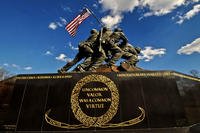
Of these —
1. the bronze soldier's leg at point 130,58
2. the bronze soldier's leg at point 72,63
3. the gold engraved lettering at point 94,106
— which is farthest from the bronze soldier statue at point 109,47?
the gold engraved lettering at point 94,106

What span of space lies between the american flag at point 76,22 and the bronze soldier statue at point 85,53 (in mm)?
1467

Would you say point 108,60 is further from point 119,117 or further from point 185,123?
point 185,123

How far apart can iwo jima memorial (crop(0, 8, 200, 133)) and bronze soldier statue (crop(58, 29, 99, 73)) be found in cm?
214

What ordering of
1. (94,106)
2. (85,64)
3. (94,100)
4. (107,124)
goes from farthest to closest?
(85,64)
(94,100)
(94,106)
(107,124)

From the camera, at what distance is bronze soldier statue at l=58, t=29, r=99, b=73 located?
1479 centimetres

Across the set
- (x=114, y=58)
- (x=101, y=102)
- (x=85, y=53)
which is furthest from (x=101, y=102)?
(x=85, y=53)

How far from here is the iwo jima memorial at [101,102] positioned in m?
11.3

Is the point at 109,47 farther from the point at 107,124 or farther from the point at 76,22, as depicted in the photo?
the point at 107,124

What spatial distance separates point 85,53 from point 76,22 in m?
2.85

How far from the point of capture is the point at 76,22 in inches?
656

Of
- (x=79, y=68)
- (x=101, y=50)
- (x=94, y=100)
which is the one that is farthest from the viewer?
(x=101, y=50)

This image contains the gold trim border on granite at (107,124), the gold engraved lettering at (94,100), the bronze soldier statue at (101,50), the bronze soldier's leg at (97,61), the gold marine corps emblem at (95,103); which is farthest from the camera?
the bronze soldier statue at (101,50)

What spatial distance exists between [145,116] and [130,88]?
1.69m

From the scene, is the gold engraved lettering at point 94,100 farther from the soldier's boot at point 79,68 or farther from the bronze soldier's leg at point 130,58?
the bronze soldier's leg at point 130,58
